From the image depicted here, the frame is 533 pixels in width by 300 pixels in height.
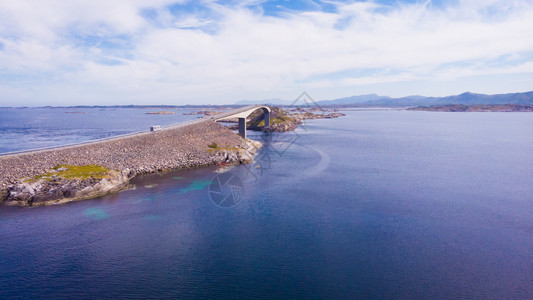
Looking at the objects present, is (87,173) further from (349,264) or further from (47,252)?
(349,264)

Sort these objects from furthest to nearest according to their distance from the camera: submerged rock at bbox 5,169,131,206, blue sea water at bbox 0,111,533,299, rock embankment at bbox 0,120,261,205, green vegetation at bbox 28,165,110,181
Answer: green vegetation at bbox 28,165,110,181 < rock embankment at bbox 0,120,261,205 < submerged rock at bbox 5,169,131,206 < blue sea water at bbox 0,111,533,299

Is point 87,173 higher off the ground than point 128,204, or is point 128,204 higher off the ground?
point 87,173

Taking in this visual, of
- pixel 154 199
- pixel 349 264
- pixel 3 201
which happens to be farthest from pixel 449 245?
pixel 3 201

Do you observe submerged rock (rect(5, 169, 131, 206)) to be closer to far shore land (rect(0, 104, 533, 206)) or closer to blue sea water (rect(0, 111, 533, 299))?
far shore land (rect(0, 104, 533, 206))

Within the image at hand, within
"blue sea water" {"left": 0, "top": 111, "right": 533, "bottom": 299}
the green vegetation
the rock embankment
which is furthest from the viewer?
the green vegetation

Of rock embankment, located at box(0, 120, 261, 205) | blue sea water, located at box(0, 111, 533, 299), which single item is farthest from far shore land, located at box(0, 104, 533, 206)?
blue sea water, located at box(0, 111, 533, 299)

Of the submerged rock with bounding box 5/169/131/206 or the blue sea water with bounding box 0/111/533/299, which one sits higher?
the submerged rock with bounding box 5/169/131/206
